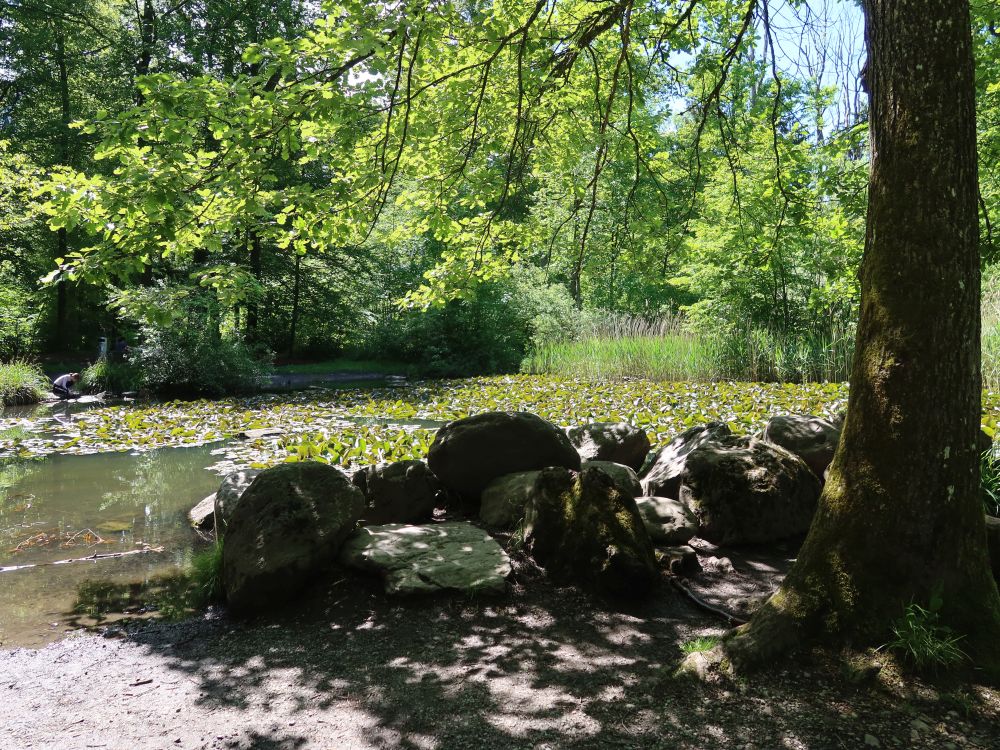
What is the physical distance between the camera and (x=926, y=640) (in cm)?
257

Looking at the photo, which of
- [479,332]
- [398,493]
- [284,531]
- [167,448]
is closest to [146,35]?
[479,332]

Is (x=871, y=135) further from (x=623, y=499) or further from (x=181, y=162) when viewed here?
(x=181, y=162)

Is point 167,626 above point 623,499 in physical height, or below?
below

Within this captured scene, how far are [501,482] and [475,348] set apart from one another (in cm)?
1531

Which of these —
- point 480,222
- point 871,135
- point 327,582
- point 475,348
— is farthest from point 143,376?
point 871,135

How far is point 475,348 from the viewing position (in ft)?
67.4

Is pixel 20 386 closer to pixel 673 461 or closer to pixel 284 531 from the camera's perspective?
pixel 284 531

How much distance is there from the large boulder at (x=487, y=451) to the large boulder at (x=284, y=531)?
1055 millimetres

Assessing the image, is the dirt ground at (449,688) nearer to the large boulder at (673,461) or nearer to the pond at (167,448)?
the pond at (167,448)

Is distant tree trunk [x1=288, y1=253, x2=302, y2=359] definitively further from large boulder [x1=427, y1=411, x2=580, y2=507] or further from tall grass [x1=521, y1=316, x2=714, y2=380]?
large boulder [x1=427, y1=411, x2=580, y2=507]

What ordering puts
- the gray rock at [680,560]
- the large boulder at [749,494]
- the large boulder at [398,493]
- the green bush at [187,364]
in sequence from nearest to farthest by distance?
the gray rock at [680,560] < the large boulder at [749,494] < the large boulder at [398,493] < the green bush at [187,364]

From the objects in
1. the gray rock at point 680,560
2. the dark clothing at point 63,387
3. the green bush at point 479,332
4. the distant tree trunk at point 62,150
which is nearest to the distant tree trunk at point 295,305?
the green bush at point 479,332

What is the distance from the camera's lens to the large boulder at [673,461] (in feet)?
17.7

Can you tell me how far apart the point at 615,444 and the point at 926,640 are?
13.5 ft
